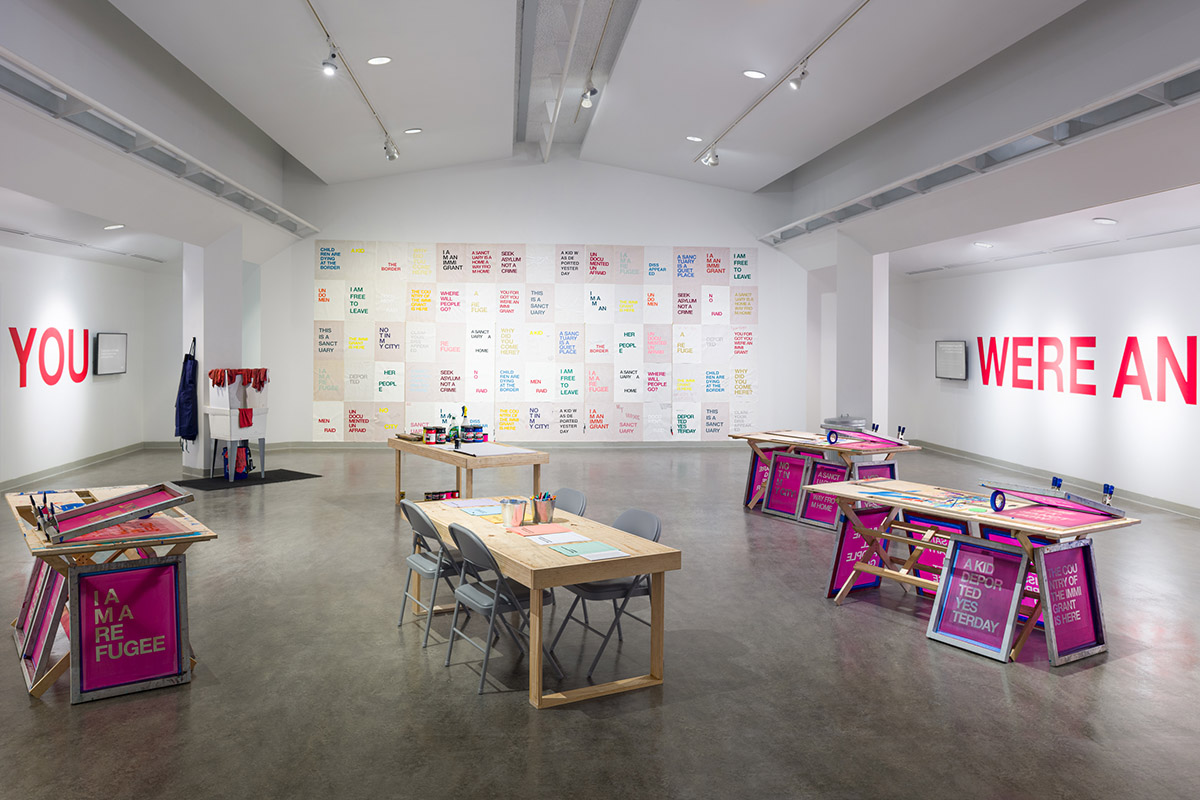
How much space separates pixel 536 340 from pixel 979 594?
8511 mm

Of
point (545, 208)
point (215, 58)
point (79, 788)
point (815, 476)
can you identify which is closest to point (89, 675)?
point (79, 788)

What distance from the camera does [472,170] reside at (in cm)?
1179

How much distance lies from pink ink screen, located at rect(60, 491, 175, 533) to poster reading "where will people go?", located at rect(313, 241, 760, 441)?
786 centimetres

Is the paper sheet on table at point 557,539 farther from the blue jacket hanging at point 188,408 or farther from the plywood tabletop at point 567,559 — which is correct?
the blue jacket hanging at point 188,408

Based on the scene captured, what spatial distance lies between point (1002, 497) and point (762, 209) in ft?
28.6

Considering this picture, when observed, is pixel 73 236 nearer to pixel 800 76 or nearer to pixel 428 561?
pixel 428 561

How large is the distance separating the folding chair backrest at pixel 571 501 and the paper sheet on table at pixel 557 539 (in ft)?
1.95

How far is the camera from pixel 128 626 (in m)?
3.51

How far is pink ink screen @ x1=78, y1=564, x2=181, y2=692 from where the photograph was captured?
11.2ft

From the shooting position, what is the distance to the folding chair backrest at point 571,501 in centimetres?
462

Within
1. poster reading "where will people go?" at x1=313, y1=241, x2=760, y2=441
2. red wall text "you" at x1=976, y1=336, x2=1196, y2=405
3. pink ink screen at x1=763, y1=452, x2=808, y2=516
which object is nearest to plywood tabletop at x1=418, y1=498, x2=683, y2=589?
pink ink screen at x1=763, y1=452, x2=808, y2=516

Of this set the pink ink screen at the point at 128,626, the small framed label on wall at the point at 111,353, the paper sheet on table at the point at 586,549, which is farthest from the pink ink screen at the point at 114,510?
the small framed label on wall at the point at 111,353

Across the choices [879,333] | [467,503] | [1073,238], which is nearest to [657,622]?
[467,503]

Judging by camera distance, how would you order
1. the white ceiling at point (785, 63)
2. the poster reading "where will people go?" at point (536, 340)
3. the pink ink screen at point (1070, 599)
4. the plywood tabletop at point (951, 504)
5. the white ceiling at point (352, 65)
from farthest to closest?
the poster reading "where will people go?" at point (536, 340) < the white ceiling at point (352, 65) < the white ceiling at point (785, 63) < the pink ink screen at point (1070, 599) < the plywood tabletop at point (951, 504)
